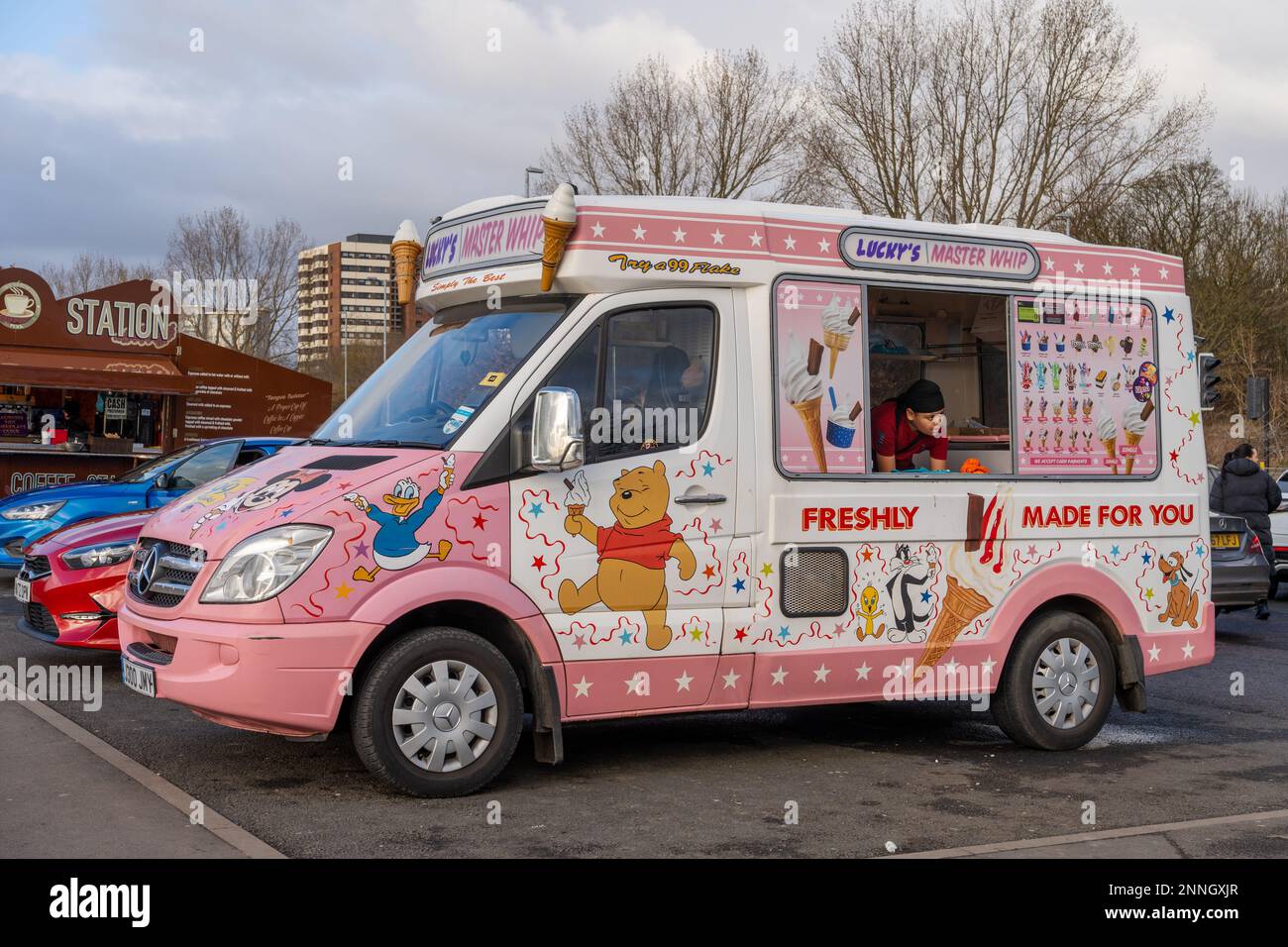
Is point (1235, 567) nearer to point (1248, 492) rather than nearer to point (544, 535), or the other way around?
point (1248, 492)

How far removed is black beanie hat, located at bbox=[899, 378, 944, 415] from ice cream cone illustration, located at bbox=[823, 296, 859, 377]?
76 cm

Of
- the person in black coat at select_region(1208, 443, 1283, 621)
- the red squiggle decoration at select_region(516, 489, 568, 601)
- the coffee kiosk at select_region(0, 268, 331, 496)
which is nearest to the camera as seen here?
the red squiggle decoration at select_region(516, 489, 568, 601)

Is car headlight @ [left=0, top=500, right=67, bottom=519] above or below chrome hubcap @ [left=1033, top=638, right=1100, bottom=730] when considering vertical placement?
above

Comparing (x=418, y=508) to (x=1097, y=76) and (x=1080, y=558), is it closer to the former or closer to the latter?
(x=1080, y=558)

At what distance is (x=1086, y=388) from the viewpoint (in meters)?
8.29

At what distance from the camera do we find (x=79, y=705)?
28.6 feet

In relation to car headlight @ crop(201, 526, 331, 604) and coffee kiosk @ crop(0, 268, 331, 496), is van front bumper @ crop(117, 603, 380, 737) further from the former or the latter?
coffee kiosk @ crop(0, 268, 331, 496)

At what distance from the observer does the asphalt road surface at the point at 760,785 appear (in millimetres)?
5902

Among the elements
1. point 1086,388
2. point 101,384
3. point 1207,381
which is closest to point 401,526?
point 1086,388

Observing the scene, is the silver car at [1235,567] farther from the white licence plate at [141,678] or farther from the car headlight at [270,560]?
the white licence plate at [141,678]

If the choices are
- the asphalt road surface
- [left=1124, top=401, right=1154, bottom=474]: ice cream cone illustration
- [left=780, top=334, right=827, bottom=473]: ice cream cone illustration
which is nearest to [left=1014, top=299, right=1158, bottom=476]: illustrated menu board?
[left=1124, top=401, right=1154, bottom=474]: ice cream cone illustration

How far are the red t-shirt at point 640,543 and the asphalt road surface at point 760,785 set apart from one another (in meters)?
1.10

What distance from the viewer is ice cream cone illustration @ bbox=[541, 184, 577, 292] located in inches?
267

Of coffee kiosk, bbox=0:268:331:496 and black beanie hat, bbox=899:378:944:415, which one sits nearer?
black beanie hat, bbox=899:378:944:415
